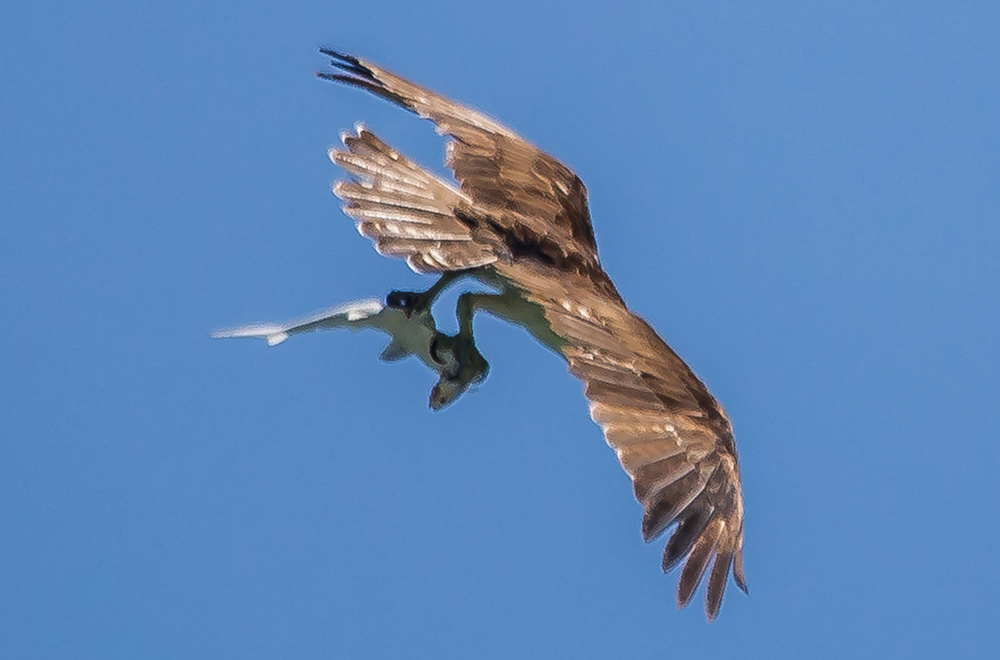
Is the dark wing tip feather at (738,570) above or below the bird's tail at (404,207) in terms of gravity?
below

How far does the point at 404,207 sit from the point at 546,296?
3.08 ft

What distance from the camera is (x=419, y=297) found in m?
9.89

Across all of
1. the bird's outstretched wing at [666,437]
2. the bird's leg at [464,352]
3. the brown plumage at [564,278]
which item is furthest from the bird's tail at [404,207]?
the bird's outstretched wing at [666,437]

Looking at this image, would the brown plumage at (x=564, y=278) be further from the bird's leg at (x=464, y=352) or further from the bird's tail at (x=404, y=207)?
the bird's leg at (x=464, y=352)

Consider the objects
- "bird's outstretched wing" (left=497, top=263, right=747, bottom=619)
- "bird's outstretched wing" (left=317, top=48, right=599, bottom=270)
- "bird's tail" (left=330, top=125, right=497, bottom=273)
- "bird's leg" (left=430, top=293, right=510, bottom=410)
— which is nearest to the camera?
"bird's outstretched wing" (left=497, top=263, right=747, bottom=619)

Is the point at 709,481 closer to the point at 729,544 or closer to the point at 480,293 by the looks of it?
the point at 729,544

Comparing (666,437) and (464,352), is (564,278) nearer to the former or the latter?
(464,352)

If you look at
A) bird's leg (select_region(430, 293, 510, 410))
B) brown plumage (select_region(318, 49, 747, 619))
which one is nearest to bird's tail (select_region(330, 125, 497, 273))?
brown plumage (select_region(318, 49, 747, 619))

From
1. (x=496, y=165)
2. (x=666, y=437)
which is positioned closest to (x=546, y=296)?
(x=666, y=437)

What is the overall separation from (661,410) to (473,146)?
8.28ft

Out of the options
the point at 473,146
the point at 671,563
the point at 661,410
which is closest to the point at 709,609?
the point at 671,563

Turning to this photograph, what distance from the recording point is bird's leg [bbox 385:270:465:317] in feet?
32.3

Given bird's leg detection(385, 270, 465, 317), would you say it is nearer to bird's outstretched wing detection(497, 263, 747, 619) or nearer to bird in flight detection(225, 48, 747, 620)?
bird in flight detection(225, 48, 747, 620)

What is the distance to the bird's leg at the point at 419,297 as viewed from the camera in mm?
9836
